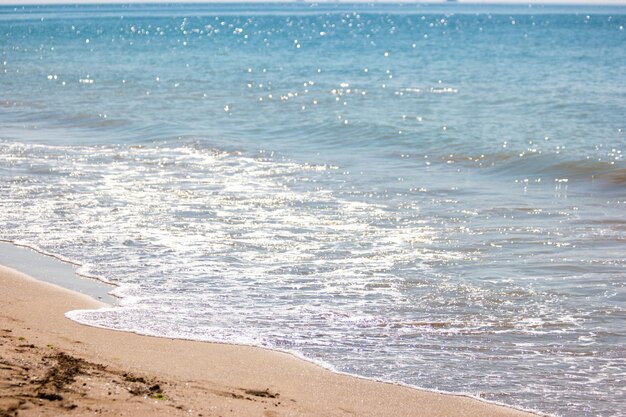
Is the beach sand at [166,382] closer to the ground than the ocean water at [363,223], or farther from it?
closer to the ground

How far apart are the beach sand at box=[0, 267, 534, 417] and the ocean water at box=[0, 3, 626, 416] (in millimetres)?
272

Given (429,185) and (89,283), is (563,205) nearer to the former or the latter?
(429,185)

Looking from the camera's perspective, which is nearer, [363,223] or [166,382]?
[166,382]

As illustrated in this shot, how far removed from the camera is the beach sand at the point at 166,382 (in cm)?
487

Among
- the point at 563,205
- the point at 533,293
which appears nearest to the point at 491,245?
the point at 533,293

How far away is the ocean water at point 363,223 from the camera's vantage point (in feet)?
21.9

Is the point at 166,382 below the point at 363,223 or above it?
below

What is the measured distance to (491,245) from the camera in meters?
9.57

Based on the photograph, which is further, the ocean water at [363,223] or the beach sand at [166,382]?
the ocean water at [363,223]

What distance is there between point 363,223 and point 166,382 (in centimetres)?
539

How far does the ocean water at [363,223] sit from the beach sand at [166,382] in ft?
0.89

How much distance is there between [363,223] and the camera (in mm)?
10539

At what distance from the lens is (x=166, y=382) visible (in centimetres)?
539

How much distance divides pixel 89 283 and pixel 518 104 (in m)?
15.9
